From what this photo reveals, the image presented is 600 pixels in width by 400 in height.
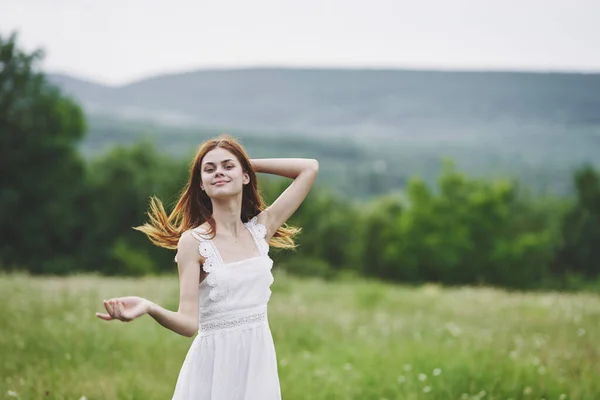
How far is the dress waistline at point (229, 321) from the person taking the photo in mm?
3838

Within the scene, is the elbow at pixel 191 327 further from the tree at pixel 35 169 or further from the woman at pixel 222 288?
the tree at pixel 35 169

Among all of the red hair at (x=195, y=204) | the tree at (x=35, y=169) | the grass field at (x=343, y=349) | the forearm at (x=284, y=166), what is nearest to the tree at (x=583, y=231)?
the tree at (x=35, y=169)

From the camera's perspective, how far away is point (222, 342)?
3840mm

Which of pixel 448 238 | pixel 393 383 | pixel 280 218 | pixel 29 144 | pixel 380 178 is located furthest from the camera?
pixel 380 178

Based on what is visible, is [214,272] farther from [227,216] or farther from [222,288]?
[227,216]

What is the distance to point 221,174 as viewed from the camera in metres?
3.95

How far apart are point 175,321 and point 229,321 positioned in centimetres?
37

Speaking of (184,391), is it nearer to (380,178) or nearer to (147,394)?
(147,394)

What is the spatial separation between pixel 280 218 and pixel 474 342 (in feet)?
14.9

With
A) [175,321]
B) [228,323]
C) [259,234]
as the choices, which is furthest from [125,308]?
[259,234]

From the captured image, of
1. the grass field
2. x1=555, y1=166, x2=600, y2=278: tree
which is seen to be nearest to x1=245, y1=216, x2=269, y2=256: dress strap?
the grass field

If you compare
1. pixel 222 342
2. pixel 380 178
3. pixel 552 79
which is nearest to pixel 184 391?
pixel 222 342

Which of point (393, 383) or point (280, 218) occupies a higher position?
point (280, 218)

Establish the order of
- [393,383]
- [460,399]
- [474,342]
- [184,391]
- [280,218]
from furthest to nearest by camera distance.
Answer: [474,342] → [393,383] → [460,399] → [280,218] → [184,391]
